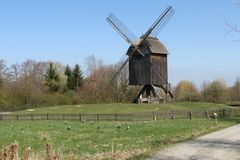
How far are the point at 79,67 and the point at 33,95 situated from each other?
16.2 metres

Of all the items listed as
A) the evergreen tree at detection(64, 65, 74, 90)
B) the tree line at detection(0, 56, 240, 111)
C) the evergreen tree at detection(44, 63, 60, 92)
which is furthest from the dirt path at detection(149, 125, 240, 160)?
the evergreen tree at detection(64, 65, 74, 90)

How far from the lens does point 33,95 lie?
275 feet

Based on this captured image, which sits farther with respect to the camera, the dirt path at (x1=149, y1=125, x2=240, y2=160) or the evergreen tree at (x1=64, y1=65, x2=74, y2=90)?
the evergreen tree at (x1=64, y1=65, x2=74, y2=90)

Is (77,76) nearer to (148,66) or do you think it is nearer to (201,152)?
(148,66)

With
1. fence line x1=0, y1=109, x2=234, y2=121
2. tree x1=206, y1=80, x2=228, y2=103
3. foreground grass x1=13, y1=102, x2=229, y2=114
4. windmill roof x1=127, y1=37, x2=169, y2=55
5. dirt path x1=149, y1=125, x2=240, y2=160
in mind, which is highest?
windmill roof x1=127, y1=37, x2=169, y2=55

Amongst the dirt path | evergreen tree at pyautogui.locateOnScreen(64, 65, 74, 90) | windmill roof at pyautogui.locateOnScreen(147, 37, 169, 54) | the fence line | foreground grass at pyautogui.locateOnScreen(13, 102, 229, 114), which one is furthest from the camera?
evergreen tree at pyautogui.locateOnScreen(64, 65, 74, 90)

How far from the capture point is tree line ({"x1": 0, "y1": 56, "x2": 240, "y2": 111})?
8325 cm

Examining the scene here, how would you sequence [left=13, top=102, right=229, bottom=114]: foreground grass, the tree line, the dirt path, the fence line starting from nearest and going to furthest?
the dirt path < the fence line < [left=13, top=102, right=229, bottom=114]: foreground grass < the tree line

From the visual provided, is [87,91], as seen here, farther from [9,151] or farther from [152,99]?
[9,151]

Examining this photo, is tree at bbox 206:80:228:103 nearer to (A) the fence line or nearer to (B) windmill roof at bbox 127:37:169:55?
(B) windmill roof at bbox 127:37:169:55

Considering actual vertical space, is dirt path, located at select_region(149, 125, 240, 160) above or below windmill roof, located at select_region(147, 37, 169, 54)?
below

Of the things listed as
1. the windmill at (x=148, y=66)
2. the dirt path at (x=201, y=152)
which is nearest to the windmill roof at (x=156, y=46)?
the windmill at (x=148, y=66)

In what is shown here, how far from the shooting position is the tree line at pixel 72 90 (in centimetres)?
8325

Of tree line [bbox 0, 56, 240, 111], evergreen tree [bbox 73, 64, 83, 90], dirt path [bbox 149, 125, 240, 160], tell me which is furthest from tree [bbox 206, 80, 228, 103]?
dirt path [bbox 149, 125, 240, 160]
